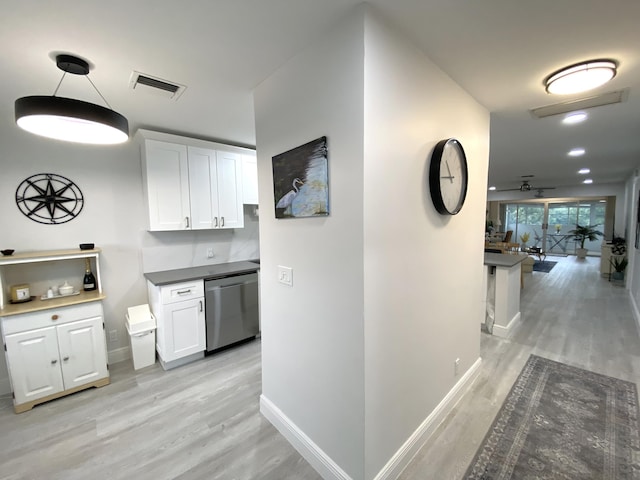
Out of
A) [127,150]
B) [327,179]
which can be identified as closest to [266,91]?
[327,179]

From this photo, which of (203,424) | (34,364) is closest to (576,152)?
(203,424)

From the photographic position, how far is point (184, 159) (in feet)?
9.79

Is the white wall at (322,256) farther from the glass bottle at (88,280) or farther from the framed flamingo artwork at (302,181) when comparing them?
the glass bottle at (88,280)

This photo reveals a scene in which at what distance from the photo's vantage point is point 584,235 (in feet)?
31.0

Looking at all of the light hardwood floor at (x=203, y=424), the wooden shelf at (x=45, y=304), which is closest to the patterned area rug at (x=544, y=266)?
the light hardwood floor at (x=203, y=424)

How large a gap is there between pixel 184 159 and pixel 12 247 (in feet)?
5.48

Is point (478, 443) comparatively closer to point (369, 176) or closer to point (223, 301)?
point (369, 176)

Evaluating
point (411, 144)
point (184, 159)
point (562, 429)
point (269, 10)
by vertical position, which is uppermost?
point (269, 10)

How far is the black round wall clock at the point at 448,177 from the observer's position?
169 cm

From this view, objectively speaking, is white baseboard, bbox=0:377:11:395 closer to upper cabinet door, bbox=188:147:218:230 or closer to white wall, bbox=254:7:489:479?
upper cabinet door, bbox=188:147:218:230

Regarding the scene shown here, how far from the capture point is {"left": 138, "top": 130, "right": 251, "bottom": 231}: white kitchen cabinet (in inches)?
111

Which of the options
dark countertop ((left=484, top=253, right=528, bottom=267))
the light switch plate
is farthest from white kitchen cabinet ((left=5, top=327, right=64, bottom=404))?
dark countertop ((left=484, top=253, right=528, bottom=267))

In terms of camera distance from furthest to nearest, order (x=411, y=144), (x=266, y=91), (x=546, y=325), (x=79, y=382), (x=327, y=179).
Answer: (x=546, y=325) → (x=79, y=382) → (x=266, y=91) → (x=411, y=144) → (x=327, y=179)

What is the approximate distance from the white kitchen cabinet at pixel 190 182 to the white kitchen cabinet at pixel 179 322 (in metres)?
0.68
